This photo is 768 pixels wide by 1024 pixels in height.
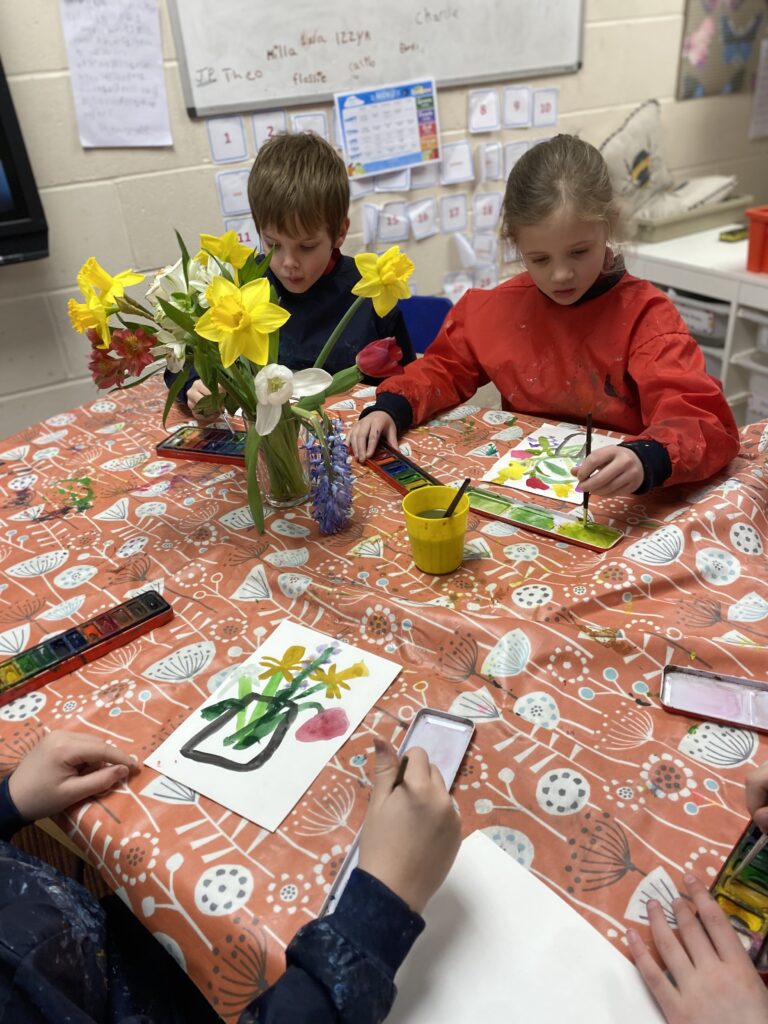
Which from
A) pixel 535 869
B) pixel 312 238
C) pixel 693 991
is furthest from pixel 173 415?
pixel 693 991

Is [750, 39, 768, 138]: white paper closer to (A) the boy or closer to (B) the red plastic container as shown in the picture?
(B) the red plastic container

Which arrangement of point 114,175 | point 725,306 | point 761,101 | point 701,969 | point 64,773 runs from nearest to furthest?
1. point 701,969
2. point 64,773
3. point 114,175
4. point 725,306
5. point 761,101

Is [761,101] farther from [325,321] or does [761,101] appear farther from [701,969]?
[701,969]

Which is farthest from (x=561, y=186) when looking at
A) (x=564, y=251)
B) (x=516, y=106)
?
(x=516, y=106)

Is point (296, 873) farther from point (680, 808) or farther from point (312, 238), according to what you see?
point (312, 238)

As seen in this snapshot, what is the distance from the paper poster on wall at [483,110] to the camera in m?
2.35

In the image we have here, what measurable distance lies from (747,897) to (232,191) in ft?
7.01

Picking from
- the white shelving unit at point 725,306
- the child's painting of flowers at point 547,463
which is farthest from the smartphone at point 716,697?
the white shelving unit at point 725,306

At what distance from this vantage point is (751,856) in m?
0.55

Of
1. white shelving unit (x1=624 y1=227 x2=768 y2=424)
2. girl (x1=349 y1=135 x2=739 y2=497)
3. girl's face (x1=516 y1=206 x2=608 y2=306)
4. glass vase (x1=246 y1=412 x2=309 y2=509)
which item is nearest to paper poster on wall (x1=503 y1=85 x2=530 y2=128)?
white shelving unit (x1=624 y1=227 x2=768 y2=424)

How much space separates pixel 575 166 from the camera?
45.1 inches

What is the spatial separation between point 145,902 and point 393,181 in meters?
2.25

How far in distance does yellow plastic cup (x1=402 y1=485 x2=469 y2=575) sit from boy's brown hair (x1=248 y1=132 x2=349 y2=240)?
723mm

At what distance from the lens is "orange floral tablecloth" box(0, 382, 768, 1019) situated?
57 cm
